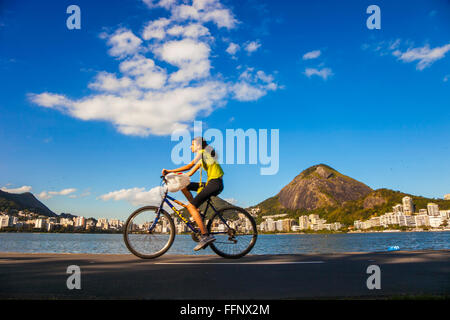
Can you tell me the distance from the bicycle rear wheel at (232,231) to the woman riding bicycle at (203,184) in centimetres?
56

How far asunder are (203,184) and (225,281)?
3.08m

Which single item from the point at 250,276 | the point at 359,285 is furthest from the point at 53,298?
the point at 359,285

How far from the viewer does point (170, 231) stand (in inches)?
321

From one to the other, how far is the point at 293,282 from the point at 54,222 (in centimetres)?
19899

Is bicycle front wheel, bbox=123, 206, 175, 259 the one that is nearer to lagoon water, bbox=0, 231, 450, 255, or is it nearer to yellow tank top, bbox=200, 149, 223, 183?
yellow tank top, bbox=200, 149, 223, 183

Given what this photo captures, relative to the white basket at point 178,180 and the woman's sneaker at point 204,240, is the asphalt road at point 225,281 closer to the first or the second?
the woman's sneaker at point 204,240

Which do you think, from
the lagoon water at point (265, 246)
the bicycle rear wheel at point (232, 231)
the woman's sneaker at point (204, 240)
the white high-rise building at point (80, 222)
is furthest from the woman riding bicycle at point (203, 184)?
the white high-rise building at point (80, 222)

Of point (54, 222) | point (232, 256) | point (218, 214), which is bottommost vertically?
point (54, 222)

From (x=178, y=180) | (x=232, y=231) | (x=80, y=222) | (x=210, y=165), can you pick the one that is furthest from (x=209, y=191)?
(x=80, y=222)

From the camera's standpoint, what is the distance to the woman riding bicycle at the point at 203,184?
25.5ft

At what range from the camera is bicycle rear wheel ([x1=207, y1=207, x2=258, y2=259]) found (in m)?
8.31
